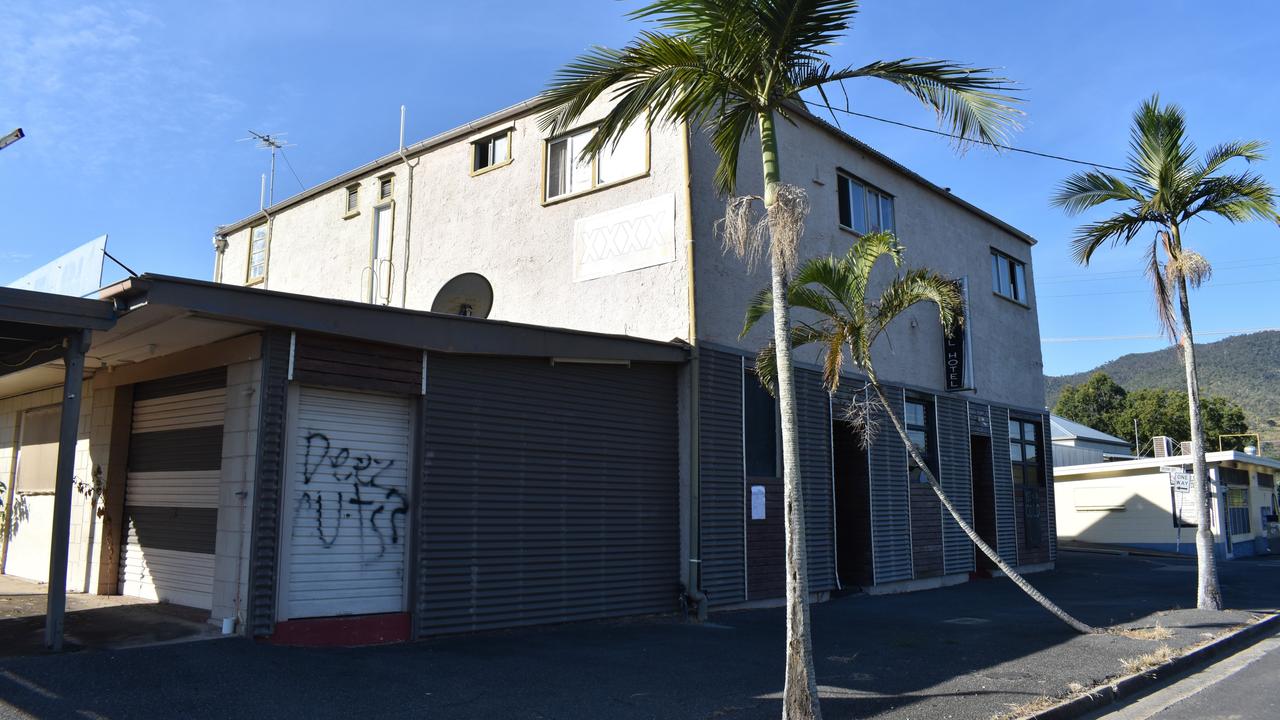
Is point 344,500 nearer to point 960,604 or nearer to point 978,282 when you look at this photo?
point 960,604

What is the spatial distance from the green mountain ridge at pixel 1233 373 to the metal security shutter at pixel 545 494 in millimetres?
92240

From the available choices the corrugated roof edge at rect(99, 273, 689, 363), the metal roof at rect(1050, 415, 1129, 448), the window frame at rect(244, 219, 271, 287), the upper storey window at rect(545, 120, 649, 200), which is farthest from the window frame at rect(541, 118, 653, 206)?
the metal roof at rect(1050, 415, 1129, 448)

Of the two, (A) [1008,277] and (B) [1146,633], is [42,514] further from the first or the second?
(A) [1008,277]

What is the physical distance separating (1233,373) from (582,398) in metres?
125

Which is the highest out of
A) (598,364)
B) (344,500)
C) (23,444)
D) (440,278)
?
(440,278)

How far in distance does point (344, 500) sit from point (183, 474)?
2.24 metres

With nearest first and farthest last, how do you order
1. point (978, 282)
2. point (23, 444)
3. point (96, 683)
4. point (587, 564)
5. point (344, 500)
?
point (96, 683), point (344, 500), point (587, 564), point (23, 444), point (978, 282)

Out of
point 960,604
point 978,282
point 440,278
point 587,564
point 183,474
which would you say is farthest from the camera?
point 978,282

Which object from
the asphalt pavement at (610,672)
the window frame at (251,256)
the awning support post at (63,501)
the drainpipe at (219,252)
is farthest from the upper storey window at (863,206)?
the drainpipe at (219,252)

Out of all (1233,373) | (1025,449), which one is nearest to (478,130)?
(1025,449)

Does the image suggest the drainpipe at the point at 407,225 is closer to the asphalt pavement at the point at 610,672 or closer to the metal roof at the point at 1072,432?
the asphalt pavement at the point at 610,672

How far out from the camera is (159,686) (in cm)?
666

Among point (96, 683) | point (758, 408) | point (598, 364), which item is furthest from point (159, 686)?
point (758, 408)

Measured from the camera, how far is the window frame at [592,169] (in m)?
13.5
